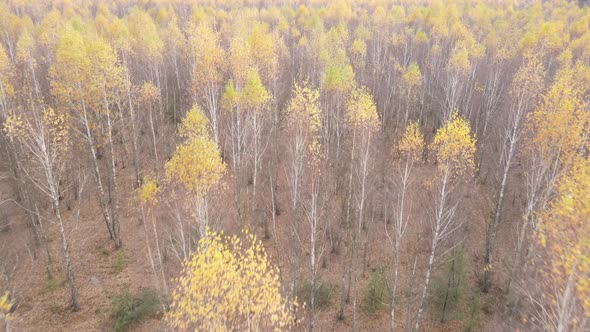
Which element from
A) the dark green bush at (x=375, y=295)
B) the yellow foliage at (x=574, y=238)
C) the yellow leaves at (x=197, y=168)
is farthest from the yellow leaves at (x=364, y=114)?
the yellow foliage at (x=574, y=238)

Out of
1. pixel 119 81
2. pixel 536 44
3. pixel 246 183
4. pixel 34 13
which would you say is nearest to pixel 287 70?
pixel 246 183

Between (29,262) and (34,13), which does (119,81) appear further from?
(34,13)

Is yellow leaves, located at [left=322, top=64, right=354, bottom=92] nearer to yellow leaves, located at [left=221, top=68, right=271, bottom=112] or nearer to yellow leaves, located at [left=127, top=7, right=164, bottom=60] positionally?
yellow leaves, located at [left=221, top=68, right=271, bottom=112]

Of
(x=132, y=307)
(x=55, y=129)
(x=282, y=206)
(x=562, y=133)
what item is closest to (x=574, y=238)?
(x=562, y=133)

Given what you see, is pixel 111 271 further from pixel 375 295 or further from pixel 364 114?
pixel 364 114

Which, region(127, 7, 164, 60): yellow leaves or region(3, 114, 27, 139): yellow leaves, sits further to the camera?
region(127, 7, 164, 60): yellow leaves

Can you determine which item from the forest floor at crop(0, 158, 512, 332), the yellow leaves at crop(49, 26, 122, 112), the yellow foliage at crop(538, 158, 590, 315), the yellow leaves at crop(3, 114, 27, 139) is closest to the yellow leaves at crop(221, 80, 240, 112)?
the yellow leaves at crop(49, 26, 122, 112)

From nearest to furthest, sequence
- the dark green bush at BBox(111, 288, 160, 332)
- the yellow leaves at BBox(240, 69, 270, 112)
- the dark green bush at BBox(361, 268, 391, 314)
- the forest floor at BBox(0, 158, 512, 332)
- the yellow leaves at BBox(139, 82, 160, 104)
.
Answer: the dark green bush at BBox(111, 288, 160, 332)
the forest floor at BBox(0, 158, 512, 332)
the dark green bush at BBox(361, 268, 391, 314)
the yellow leaves at BBox(240, 69, 270, 112)
the yellow leaves at BBox(139, 82, 160, 104)
